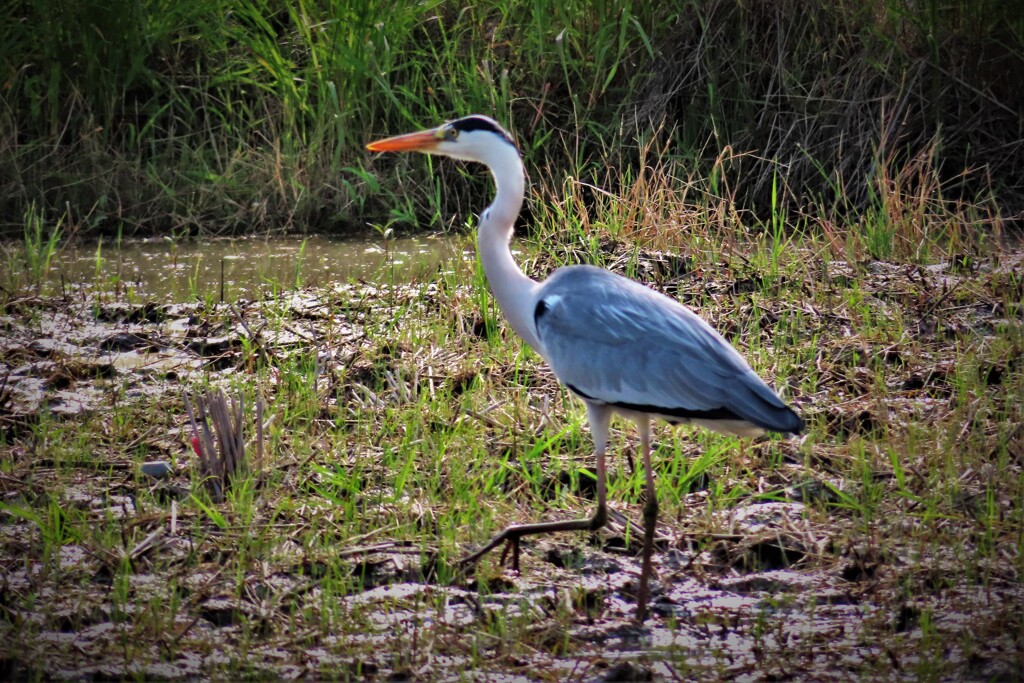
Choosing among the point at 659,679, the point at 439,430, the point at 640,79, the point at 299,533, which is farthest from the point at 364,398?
the point at 640,79

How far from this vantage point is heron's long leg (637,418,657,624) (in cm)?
364

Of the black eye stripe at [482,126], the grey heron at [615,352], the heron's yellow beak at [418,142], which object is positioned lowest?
the grey heron at [615,352]

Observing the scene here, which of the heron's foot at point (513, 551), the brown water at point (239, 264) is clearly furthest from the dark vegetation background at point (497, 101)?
the heron's foot at point (513, 551)

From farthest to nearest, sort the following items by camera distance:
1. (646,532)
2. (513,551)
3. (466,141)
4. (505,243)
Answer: (466,141) → (505,243) → (513,551) → (646,532)

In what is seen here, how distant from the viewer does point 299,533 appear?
4.11 meters

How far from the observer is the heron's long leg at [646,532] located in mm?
3645

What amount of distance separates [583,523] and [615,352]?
564 millimetres

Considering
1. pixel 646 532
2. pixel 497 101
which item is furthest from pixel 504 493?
pixel 497 101

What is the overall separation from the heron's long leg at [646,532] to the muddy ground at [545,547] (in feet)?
0.21

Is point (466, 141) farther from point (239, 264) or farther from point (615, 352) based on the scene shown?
Answer: point (239, 264)

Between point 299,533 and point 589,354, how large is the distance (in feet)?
3.66

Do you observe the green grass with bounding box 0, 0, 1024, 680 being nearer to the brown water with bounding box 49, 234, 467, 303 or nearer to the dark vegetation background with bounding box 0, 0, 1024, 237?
the dark vegetation background with bounding box 0, 0, 1024, 237

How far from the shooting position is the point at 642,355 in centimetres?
394

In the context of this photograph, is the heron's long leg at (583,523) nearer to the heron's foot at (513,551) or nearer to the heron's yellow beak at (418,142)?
the heron's foot at (513,551)
